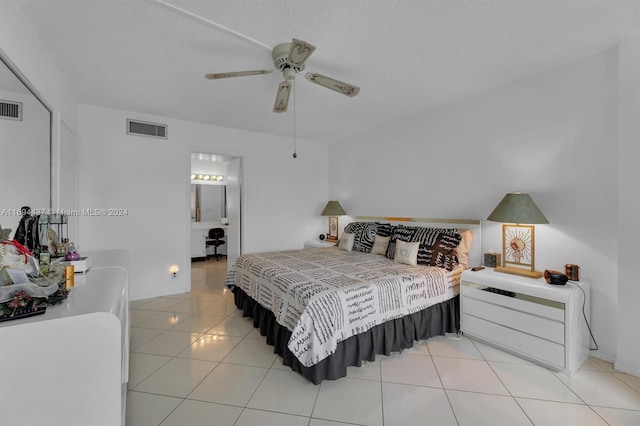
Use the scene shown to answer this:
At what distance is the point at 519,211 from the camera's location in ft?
7.98

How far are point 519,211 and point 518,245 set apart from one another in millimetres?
518

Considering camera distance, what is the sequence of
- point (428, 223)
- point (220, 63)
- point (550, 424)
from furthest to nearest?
point (428, 223) < point (220, 63) < point (550, 424)

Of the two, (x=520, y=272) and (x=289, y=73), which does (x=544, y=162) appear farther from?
(x=289, y=73)

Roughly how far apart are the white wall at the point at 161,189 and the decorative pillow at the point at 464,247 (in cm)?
291

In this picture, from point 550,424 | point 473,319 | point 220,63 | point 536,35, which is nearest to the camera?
point 550,424

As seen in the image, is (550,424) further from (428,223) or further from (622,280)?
(428,223)

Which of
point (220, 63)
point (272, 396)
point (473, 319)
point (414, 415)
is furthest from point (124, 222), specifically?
point (473, 319)

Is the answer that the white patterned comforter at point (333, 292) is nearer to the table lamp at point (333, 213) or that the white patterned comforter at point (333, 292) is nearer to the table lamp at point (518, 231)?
the table lamp at point (518, 231)

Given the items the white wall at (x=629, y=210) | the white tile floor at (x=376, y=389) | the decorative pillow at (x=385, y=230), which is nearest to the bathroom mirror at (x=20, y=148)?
the white tile floor at (x=376, y=389)

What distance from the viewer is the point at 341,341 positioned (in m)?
2.09

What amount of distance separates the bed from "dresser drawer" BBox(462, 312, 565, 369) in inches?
8.4

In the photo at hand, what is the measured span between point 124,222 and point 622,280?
206 inches

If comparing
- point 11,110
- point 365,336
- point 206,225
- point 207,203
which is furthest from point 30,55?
point 207,203

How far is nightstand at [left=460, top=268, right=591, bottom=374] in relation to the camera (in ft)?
6.88
